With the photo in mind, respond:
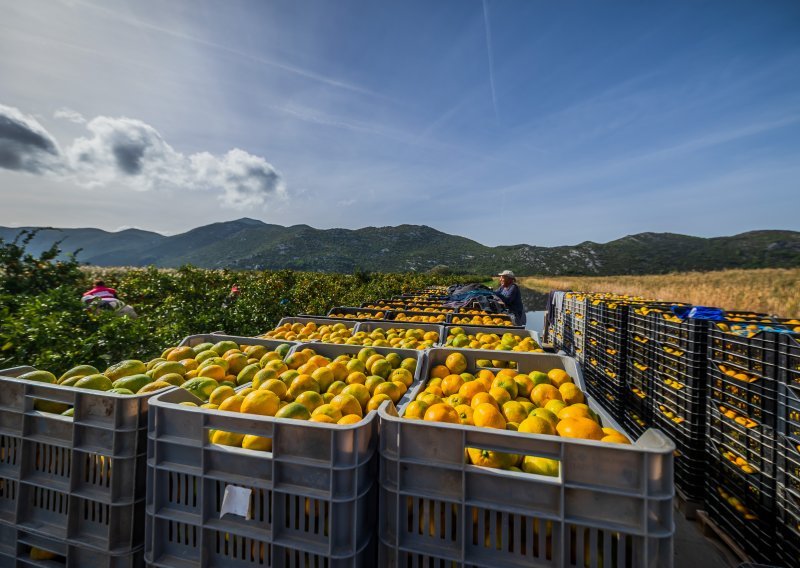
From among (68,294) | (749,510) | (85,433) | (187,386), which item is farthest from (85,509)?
(749,510)

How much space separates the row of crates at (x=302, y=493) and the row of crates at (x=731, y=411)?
1.92 m

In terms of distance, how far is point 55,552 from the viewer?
190cm

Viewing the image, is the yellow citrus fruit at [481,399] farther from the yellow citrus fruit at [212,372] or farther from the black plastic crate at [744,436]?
the black plastic crate at [744,436]

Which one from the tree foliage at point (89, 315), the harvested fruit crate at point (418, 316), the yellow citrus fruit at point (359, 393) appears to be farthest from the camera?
the harvested fruit crate at point (418, 316)

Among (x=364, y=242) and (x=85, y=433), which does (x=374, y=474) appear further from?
(x=364, y=242)

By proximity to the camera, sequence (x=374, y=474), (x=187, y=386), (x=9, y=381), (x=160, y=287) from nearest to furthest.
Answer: (x=374, y=474) < (x=9, y=381) < (x=187, y=386) < (x=160, y=287)

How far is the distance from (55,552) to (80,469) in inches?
19.8

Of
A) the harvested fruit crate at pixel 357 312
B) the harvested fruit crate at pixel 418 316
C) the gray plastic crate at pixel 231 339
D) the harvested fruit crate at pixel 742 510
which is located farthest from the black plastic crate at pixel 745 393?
the harvested fruit crate at pixel 357 312

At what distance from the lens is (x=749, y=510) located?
2.90 metres

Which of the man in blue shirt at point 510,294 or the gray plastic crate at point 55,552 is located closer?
the gray plastic crate at point 55,552

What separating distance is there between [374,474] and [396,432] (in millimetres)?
314

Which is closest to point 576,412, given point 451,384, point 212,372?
point 451,384

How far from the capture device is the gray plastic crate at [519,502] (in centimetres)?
127

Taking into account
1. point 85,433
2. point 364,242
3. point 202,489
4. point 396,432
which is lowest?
point 202,489
